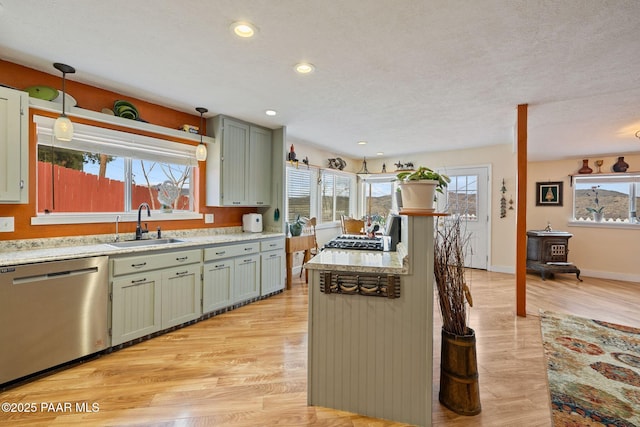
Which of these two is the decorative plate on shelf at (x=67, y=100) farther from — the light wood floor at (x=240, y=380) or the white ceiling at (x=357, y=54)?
the light wood floor at (x=240, y=380)

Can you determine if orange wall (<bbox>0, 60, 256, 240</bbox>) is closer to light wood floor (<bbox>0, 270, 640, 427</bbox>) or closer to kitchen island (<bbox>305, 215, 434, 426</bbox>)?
light wood floor (<bbox>0, 270, 640, 427</bbox>)

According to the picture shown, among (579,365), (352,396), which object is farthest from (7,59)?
(579,365)

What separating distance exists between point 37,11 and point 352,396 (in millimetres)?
3009

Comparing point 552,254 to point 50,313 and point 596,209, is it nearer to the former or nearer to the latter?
point 596,209

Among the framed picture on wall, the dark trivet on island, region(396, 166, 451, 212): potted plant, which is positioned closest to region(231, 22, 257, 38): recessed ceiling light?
region(396, 166, 451, 212): potted plant

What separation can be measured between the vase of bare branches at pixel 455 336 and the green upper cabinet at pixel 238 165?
2808 millimetres

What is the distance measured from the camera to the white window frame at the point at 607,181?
5371 mm

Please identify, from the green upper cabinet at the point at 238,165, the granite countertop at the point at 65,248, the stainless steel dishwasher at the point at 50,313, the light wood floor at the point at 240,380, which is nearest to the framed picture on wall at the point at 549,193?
the light wood floor at the point at 240,380

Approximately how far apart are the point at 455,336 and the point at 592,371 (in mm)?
1454

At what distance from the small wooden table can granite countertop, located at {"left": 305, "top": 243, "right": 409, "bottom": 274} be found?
7.75 feet

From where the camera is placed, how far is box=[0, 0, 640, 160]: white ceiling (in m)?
1.76

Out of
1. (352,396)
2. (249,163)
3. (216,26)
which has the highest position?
(216,26)

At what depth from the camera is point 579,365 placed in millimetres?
2418

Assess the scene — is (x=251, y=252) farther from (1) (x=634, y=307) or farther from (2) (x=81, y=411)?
(1) (x=634, y=307)
